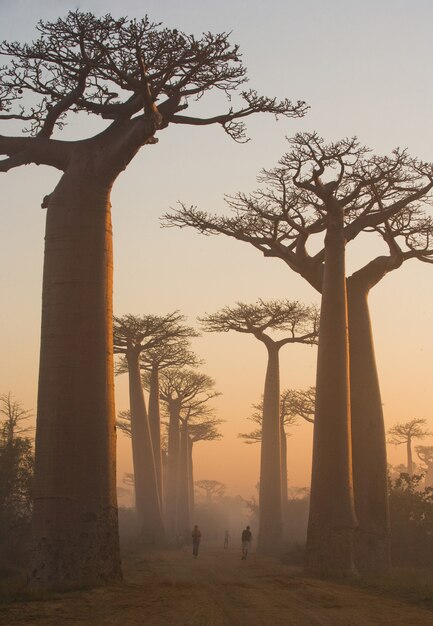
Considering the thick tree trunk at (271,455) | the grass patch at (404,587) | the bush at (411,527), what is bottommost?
the grass patch at (404,587)

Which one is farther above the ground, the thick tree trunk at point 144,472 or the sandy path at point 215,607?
the thick tree trunk at point 144,472

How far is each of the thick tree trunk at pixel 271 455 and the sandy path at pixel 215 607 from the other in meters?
15.3

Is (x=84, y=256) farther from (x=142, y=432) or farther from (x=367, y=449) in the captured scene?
→ (x=142, y=432)

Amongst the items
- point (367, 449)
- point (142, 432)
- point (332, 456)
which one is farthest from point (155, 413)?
point (332, 456)

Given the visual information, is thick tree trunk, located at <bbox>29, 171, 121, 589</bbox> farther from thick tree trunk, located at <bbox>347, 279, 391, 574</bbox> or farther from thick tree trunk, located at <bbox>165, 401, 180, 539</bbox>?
thick tree trunk, located at <bbox>165, 401, 180, 539</bbox>

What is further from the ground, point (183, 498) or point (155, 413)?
point (155, 413)

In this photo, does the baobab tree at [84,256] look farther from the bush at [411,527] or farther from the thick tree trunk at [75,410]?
the bush at [411,527]

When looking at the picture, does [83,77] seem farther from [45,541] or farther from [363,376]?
[363,376]

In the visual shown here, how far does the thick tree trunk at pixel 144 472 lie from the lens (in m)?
28.9

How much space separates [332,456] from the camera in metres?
15.7

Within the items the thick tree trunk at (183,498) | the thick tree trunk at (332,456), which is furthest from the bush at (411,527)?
the thick tree trunk at (183,498)

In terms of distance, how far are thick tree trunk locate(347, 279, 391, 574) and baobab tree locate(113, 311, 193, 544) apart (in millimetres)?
12337

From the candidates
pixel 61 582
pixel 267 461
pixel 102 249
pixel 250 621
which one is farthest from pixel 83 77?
pixel 267 461

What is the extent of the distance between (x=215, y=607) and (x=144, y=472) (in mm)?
20308
